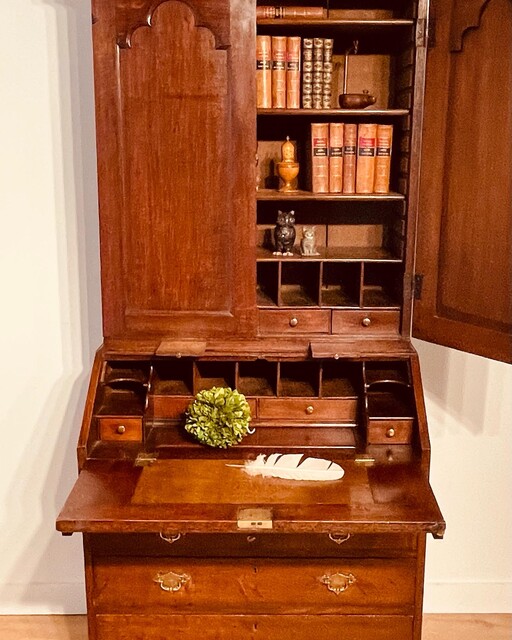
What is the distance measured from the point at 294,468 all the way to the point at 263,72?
1166 mm

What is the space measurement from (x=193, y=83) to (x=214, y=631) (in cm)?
157

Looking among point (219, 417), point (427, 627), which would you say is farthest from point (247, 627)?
point (427, 627)

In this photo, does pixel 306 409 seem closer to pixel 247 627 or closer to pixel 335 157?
pixel 247 627

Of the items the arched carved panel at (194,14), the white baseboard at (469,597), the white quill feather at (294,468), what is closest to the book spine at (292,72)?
the arched carved panel at (194,14)

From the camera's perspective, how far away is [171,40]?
2.11 m

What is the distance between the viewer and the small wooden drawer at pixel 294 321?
2.31 meters

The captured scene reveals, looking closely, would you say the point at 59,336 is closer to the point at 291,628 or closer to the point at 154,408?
the point at 154,408

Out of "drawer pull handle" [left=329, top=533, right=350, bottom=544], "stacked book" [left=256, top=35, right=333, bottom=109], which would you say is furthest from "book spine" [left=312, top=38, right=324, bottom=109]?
"drawer pull handle" [left=329, top=533, right=350, bottom=544]

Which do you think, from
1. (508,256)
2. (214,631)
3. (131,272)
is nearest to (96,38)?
(131,272)

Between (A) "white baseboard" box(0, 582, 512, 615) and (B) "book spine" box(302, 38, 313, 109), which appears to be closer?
(B) "book spine" box(302, 38, 313, 109)

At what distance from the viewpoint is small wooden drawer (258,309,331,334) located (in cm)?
231

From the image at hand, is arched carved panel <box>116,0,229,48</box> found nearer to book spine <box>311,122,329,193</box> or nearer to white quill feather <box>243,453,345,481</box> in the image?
book spine <box>311,122,329,193</box>

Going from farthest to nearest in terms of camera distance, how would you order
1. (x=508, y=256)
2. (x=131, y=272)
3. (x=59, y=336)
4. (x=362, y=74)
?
(x=59, y=336)
(x=362, y=74)
(x=131, y=272)
(x=508, y=256)

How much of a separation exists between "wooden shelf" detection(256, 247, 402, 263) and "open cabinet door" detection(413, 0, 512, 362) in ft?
0.46
